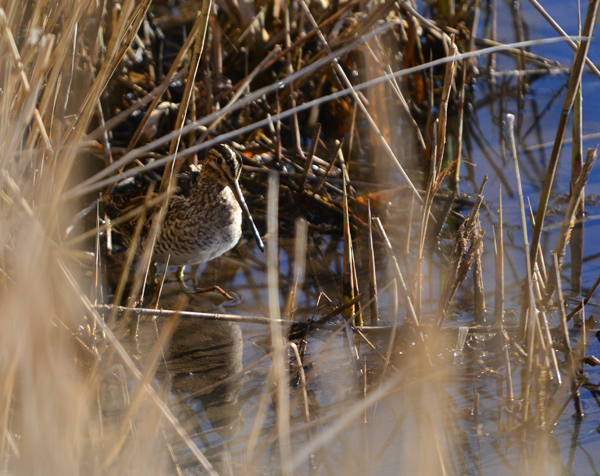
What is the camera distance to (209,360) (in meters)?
2.93

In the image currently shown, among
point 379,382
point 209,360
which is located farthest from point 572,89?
point 209,360

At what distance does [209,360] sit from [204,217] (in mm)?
790

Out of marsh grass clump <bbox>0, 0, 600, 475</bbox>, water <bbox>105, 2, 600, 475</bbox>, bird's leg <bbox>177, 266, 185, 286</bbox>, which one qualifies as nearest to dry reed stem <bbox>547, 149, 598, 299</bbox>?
marsh grass clump <bbox>0, 0, 600, 475</bbox>

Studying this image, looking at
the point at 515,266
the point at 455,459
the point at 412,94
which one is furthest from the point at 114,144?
the point at 455,459

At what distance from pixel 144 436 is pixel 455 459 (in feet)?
3.55

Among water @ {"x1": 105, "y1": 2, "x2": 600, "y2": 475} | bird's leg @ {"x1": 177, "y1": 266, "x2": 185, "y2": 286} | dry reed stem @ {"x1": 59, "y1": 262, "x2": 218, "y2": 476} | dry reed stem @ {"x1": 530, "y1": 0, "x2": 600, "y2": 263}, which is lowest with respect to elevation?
water @ {"x1": 105, "y1": 2, "x2": 600, "y2": 475}

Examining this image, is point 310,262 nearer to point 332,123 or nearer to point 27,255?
point 332,123

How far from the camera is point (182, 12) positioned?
521 centimetres

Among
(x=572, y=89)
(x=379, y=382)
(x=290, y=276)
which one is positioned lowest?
(x=379, y=382)

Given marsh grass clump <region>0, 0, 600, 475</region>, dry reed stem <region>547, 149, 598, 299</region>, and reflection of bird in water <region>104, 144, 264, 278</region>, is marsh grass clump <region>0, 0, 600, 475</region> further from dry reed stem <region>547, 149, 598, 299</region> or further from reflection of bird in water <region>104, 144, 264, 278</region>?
reflection of bird in water <region>104, 144, 264, 278</region>

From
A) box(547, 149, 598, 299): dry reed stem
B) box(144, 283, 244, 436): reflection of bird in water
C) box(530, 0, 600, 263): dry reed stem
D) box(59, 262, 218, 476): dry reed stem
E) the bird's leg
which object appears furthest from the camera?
the bird's leg

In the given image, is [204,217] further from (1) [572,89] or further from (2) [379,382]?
(1) [572,89]

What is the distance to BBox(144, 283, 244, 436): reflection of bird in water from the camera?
254 centimetres

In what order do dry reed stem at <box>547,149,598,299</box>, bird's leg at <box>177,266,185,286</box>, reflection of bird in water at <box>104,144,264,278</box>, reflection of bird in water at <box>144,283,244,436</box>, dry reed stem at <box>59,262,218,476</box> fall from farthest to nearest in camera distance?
bird's leg at <box>177,266,185,286</box> < reflection of bird in water at <box>104,144,264,278</box> < reflection of bird in water at <box>144,283,244,436</box> < dry reed stem at <box>547,149,598,299</box> < dry reed stem at <box>59,262,218,476</box>
